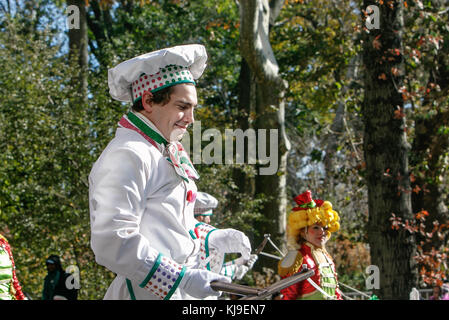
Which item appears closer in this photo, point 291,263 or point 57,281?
point 291,263

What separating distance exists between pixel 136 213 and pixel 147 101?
51 cm

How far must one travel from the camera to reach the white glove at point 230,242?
308 cm

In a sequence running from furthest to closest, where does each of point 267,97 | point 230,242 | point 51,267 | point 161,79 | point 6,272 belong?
point 267,97
point 51,267
point 6,272
point 230,242
point 161,79

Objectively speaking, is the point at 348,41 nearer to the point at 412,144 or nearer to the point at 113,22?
the point at 412,144

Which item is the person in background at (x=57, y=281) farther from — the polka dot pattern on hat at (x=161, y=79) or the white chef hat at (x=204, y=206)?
the polka dot pattern on hat at (x=161, y=79)

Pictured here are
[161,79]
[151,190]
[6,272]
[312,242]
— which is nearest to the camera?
[151,190]

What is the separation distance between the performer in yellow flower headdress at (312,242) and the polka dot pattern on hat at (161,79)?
265cm

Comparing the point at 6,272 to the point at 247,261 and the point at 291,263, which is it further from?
the point at 291,263

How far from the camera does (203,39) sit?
15.4 m

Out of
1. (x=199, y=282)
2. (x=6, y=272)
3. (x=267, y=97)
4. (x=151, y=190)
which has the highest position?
(x=267, y=97)

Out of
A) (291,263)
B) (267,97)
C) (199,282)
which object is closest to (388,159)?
(291,263)

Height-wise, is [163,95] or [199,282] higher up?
[163,95]

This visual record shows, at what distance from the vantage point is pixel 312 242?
5094 millimetres
